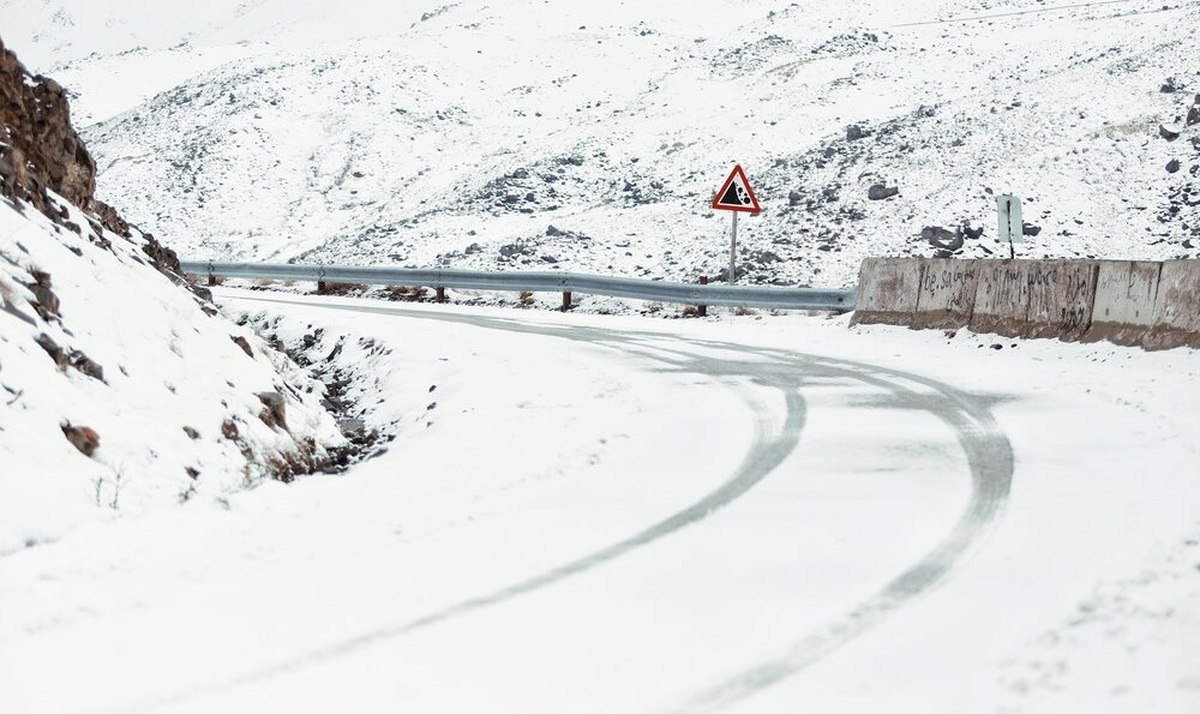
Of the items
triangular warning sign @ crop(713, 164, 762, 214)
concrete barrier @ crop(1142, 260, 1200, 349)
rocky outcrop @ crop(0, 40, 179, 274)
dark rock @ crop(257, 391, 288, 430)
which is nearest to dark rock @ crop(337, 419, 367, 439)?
dark rock @ crop(257, 391, 288, 430)

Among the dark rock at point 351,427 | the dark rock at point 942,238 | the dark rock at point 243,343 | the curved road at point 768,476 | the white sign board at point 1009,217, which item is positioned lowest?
the dark rock at point 351,427

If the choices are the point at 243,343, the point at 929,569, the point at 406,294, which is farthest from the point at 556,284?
the point at 929,569

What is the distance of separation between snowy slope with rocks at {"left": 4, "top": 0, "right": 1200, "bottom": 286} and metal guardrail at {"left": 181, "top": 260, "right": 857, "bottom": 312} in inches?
143

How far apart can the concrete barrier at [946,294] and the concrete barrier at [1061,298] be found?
1115 millimetres

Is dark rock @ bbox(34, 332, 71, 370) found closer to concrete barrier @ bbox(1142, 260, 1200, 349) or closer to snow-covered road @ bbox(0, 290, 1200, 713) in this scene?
snow-covered road @ bbox(0, 290, 1200, 713)

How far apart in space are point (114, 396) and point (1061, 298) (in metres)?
10.2

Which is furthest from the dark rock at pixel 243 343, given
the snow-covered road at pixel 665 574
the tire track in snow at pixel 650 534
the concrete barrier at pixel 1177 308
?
the concrete barrier at pixel 1177 308

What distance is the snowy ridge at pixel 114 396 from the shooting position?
5.95 meters

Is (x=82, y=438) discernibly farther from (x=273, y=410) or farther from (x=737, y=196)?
(x=737, y=196)

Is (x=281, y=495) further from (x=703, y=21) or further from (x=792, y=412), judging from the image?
(x=703, y=21)

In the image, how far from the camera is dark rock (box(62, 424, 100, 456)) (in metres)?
6.44

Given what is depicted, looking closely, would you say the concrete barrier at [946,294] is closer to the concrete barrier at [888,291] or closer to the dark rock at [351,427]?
the concrete barrier at [888,291]

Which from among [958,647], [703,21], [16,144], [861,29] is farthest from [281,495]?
[703,21]

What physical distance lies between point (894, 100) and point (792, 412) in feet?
104
